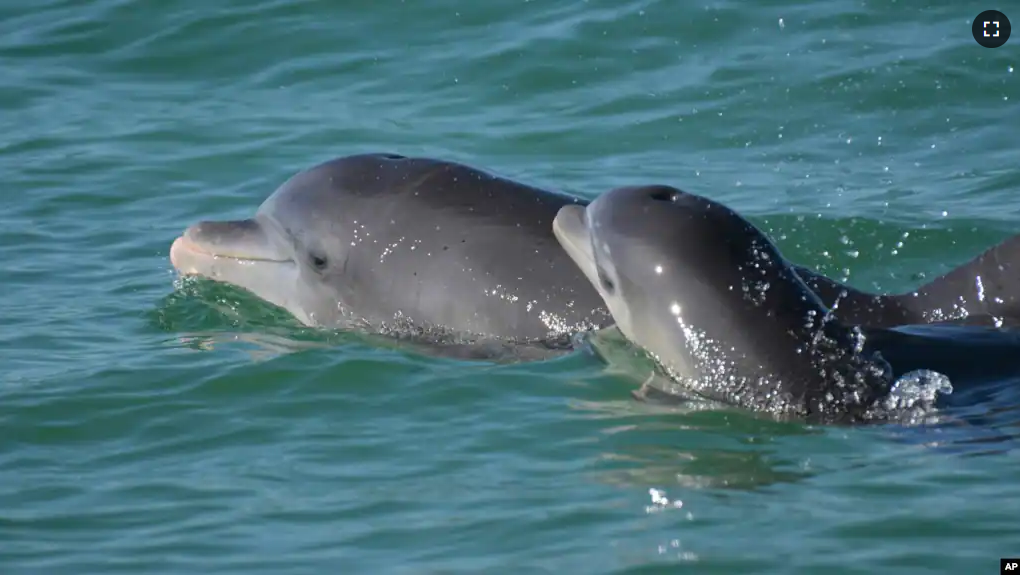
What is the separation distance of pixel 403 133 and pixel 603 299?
23.4 ft

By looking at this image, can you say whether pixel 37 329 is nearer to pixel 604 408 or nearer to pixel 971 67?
pixel 604 408

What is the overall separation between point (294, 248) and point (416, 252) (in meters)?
1.02

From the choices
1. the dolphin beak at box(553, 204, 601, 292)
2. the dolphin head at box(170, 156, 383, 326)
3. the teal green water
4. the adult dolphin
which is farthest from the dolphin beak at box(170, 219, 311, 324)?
the adult dolphin

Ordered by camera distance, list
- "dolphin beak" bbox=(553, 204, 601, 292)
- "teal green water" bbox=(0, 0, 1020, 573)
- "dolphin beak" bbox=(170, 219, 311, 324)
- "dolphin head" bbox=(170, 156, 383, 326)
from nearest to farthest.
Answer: "teal green water" bbox=(0, 0, 1020, 573), "dolphin beak" bbox=(553, 204, 601, 292), "dolphin head" bbox=(170, 156, 383, 326), "dolphin beak" bbox=(170, 219, 311, 324)

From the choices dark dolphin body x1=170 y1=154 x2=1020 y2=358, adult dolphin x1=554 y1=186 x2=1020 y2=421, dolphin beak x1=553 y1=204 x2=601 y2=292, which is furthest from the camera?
dark dolphin body x1=170 y1=154 x2=1020 y2=358

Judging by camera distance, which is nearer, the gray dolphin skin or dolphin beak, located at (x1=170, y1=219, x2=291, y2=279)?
the gray dolphin skin

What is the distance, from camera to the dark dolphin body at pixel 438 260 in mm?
10758

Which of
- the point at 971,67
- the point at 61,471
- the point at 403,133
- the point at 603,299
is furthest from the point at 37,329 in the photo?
the point at 971,67

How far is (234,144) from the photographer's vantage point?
17250mm

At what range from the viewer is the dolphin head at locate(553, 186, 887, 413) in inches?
370

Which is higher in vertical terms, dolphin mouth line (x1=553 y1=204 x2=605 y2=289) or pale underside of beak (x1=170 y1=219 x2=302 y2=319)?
dolphin mouth line (x1=553 y1=204 x2=605 y2=289)

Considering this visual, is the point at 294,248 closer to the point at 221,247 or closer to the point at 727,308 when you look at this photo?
the point at 221,247

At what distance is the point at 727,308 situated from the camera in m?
9.41

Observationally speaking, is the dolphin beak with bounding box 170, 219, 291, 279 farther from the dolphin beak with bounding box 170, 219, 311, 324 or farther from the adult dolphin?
the adult dolphin
